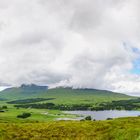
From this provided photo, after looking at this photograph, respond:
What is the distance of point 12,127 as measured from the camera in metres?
72.2

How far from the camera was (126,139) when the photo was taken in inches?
2173

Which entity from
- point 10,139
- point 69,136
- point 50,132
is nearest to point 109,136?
point 69,136

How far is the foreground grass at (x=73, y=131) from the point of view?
59.6 metres

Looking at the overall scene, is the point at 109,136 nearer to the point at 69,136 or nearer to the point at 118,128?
the point at 118,128

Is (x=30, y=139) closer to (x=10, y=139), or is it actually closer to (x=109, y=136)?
(x=10, y=139)

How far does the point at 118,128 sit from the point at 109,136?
12.4 ft

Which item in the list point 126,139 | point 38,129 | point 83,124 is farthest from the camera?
point 83,124

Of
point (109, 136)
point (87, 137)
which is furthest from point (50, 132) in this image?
point (109, 136)

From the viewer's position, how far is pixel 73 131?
224ft

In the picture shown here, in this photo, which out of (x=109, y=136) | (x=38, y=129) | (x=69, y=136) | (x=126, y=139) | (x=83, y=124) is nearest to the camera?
(x=126, y=139)

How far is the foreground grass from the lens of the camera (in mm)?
59638

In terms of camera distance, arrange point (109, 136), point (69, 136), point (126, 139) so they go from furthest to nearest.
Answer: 1. point (69, 136)
2. point (109, 136)
3. point (126, 139)

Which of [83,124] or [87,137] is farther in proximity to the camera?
[83,124]

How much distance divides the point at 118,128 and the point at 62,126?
51.2 ft
